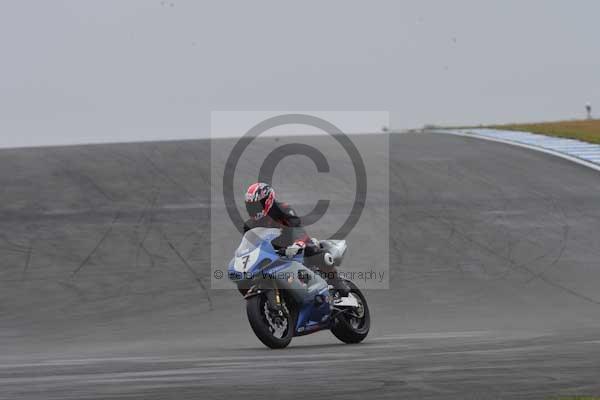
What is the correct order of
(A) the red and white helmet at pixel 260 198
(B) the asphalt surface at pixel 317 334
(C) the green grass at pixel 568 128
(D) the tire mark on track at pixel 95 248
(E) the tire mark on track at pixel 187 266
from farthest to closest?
(C) the green grass at pixel 568 128
(D) the tire mark on track at pixel 95 248
(E) the tire mark on track at pixel 187 266
(A) the red and white helmet at pixel 260 198
(B) the asphalt surface at pixel 317 334

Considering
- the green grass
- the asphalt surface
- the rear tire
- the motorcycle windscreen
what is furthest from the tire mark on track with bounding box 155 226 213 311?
the green grass

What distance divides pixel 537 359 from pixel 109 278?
10702mm

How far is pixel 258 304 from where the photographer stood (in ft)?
Result: 33.3

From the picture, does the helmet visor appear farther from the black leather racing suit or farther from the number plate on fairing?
the number plate on fairing

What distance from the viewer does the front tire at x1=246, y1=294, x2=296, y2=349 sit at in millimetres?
10078

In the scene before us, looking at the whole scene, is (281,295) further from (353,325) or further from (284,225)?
(353,325)

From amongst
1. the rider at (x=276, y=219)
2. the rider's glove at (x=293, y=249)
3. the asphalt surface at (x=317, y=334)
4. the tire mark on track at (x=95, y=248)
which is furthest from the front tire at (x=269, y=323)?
the tire mark on track at (x=95, y=248)

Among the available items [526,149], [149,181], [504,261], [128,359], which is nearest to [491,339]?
[128,359]

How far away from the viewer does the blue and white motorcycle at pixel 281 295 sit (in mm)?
10281

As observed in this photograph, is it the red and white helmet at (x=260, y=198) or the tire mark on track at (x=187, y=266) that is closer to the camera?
the red and white helmet at (x=260, y=198)

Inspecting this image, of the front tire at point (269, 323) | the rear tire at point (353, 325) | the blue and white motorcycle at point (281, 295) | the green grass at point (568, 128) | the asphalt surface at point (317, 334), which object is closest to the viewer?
the asphalt surface at point (317, 334)

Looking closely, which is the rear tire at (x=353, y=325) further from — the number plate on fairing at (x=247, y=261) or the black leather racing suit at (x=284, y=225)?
the number plate on fairing at (x=247, y=261)

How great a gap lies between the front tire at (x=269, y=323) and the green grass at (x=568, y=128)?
22330 mm

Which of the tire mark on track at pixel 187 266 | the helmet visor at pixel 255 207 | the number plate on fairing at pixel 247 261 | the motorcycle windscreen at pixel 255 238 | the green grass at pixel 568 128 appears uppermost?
the green grass at pixel 568 128
